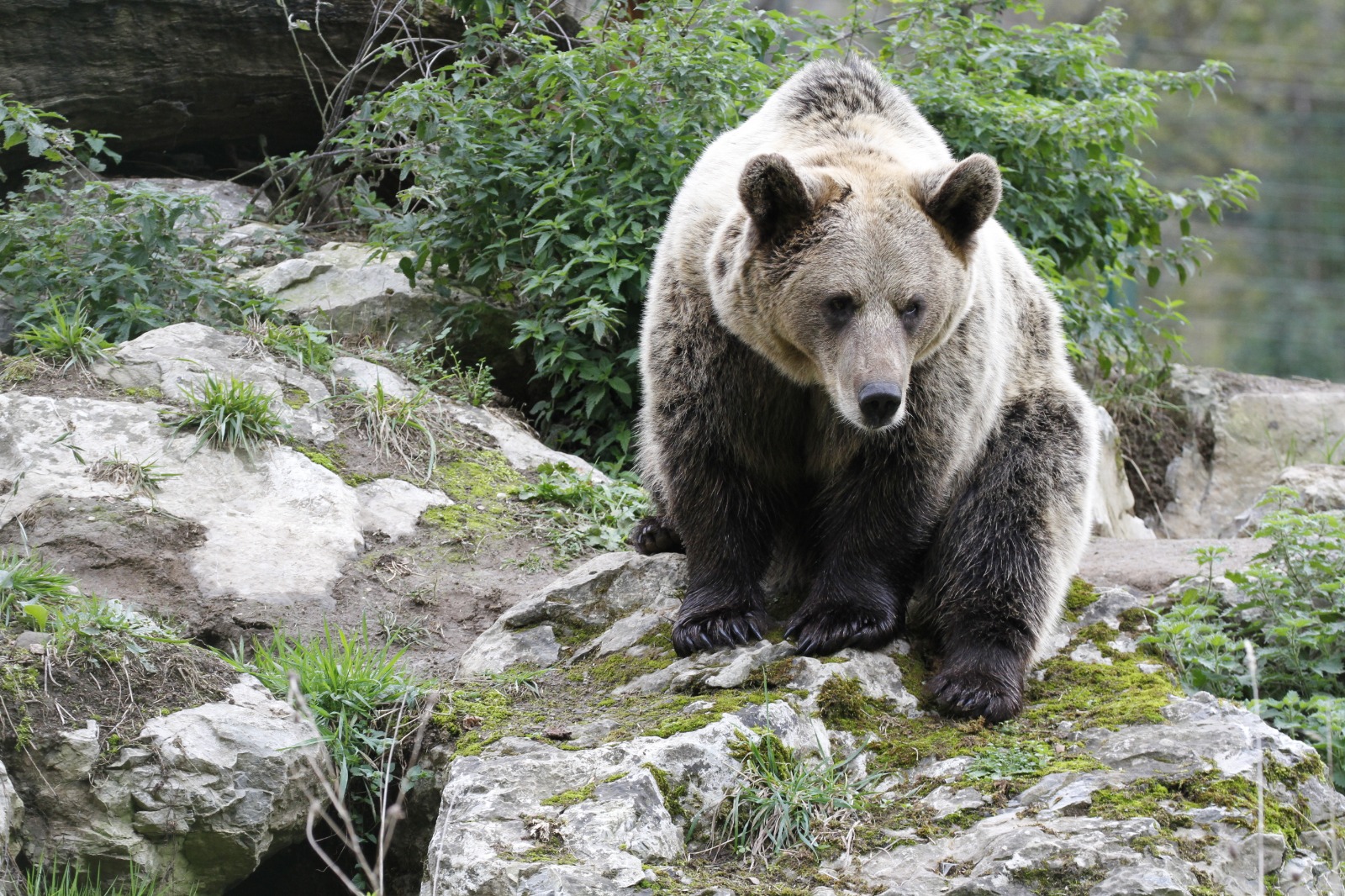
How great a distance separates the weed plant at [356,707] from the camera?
371 cm

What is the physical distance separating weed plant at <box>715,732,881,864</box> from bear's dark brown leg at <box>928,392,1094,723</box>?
2.04ft

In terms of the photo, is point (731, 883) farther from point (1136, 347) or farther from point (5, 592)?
point (1136, 347)

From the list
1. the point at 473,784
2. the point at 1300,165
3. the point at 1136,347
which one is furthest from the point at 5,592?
the point at 1300,165

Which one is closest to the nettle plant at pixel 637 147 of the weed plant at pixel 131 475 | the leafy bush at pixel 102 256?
the leafy bush at pixel 102 256

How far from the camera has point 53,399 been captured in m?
5.48

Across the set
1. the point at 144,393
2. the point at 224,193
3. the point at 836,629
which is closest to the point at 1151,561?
the point at 836,629

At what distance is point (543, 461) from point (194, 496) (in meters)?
1.87

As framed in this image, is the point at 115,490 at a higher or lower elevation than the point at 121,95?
lower

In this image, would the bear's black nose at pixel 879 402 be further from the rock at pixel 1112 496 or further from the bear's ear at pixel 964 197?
the rock at pixel 1112 496

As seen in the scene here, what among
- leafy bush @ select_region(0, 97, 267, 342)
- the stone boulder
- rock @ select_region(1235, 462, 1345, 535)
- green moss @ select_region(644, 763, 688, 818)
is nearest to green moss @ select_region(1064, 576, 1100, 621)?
the stone boulder

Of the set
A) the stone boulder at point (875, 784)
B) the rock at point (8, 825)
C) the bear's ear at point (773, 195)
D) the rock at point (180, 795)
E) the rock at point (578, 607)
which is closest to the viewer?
the stone boulder at point (875, 784)

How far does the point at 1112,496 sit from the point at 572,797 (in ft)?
19.2

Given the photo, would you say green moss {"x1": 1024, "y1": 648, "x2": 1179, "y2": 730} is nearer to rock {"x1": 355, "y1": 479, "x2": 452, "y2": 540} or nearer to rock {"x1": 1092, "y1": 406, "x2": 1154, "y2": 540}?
rock {"x1": 355, "y1": 479, "x2": 452, "y2": 540}

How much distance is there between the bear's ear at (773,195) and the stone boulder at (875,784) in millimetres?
1334
